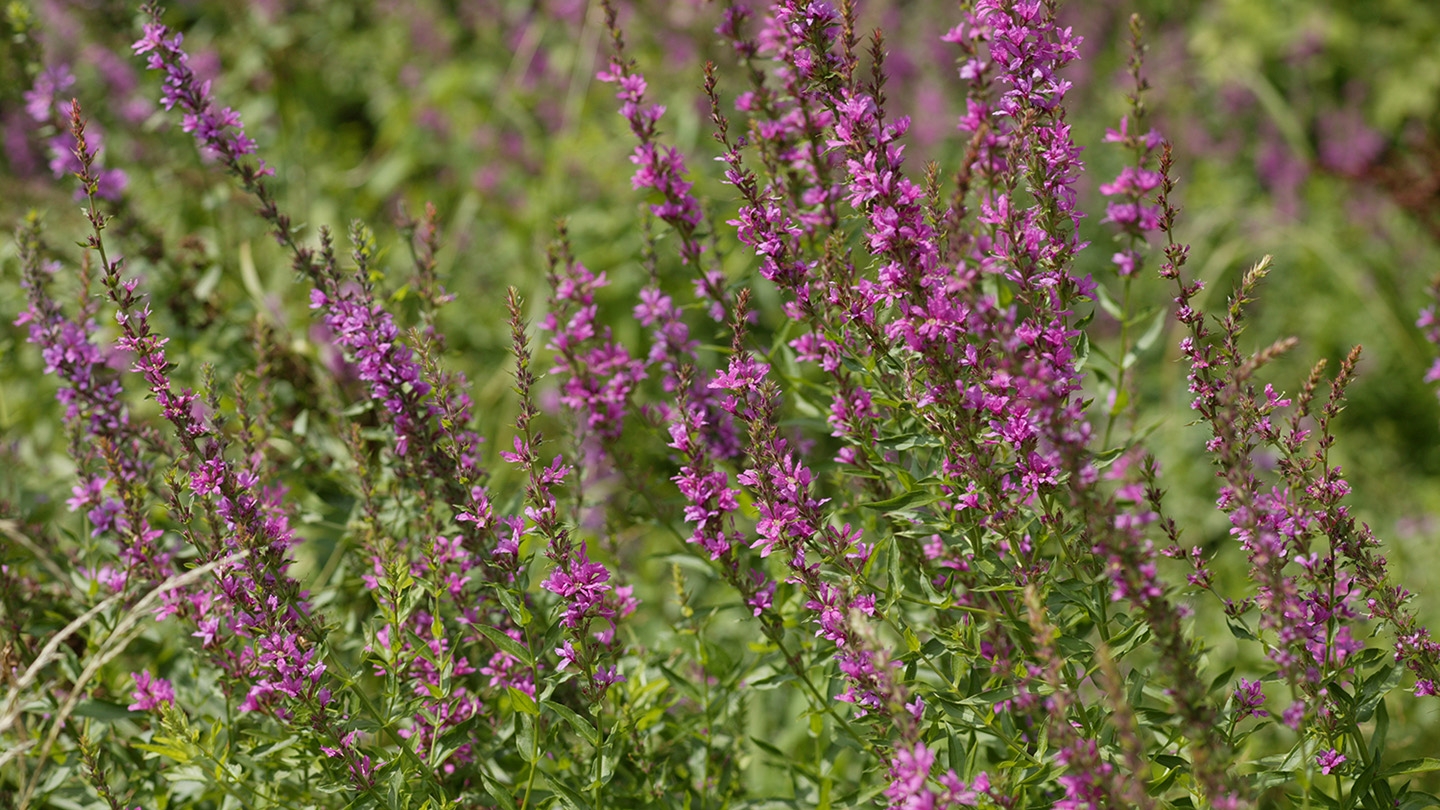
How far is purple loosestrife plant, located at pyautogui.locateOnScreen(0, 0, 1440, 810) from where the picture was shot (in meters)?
2.12

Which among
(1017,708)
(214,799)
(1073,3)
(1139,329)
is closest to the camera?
(1017,708)

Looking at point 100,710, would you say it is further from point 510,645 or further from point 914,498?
point 914,498

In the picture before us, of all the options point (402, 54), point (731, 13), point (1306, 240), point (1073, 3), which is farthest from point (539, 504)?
point (1073, 3)

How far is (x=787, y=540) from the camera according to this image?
86.4 inches

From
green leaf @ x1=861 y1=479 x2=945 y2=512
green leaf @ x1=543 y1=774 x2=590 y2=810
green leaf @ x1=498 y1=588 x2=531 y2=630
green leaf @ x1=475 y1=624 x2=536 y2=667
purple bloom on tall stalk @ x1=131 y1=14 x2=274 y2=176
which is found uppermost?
purple bloom on tall stalk @ x1=131 y1=14 x2=274 y2=176

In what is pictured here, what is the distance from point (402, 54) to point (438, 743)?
645cm

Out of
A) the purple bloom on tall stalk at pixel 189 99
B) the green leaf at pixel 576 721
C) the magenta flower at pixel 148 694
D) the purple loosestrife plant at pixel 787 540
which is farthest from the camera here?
the purple bloom on tall stalk at pixel 189 99

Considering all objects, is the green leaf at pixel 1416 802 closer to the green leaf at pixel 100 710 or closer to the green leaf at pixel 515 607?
the green leaf at pixel 515 607

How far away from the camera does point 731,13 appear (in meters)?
2.89

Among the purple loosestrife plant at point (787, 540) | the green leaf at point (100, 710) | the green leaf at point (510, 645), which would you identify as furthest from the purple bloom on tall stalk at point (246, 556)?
the green leaf at point (100, 710)

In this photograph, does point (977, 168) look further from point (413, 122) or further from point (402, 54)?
point (402, 54)

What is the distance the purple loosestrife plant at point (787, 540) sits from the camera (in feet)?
6.96

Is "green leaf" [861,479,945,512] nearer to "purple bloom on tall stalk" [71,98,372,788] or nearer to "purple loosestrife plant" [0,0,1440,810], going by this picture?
"purple loosestrife plant" [0,0,1440,810]

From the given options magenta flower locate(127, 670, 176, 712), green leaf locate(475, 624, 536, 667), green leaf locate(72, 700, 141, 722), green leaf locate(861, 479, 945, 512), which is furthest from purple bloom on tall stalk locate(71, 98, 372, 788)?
green leaf locate(861, 479, 945, 512)
